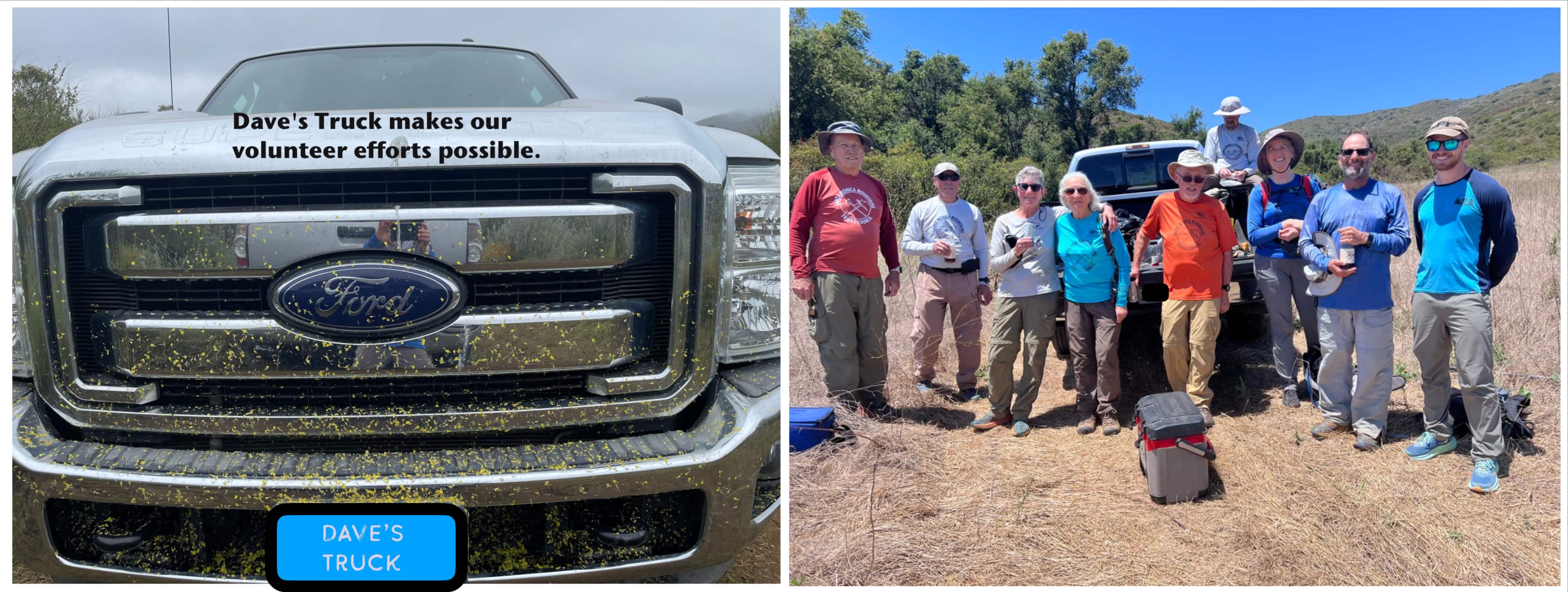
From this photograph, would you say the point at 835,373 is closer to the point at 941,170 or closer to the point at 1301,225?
the point at 941,170

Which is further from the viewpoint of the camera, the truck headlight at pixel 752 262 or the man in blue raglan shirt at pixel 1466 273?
the man in blue raglan shirt at pixel 1466 273

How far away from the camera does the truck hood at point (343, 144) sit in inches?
82.2

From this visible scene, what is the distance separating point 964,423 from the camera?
4.91 metres

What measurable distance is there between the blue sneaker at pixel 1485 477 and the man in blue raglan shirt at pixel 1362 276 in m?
0.45

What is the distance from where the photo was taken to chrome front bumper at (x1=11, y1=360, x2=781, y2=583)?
2.15 metres

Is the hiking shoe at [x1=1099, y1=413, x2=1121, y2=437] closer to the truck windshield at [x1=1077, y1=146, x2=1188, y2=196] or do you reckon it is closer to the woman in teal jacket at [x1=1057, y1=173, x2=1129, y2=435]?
the woman in teal jacket at [x1=1057, y1=173, x2=1129, y2=435]

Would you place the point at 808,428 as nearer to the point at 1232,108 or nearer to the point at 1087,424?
the point at 1087,424

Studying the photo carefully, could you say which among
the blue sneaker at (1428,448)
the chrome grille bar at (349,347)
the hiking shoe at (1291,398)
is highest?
the chrome grille bar at (349,347)

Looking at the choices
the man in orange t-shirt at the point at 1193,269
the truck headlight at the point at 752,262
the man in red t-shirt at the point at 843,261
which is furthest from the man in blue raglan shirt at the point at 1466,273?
the truck headlight at the point at 752,262

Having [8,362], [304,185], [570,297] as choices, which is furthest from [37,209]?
[570,297]

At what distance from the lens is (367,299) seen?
209 centimetres

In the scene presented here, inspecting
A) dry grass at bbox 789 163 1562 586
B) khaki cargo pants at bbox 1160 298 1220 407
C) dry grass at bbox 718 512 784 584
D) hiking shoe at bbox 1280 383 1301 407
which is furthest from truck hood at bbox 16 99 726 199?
hiking shoe at bbox 1280 383 1301 407

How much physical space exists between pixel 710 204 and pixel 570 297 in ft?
1.36

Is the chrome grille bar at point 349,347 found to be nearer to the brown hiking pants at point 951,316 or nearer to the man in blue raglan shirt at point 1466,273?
the brown hiking pants at point 951,316
